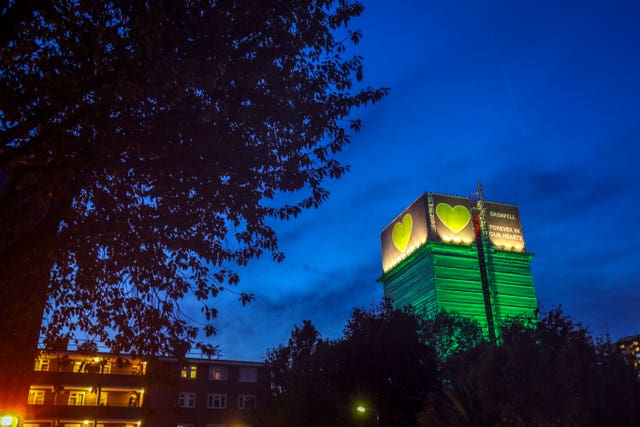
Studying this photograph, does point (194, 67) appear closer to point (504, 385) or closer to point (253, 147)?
point (253, 147)

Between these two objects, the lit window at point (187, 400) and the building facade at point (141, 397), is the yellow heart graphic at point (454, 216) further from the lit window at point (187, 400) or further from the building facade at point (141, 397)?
the lit window at point (187, 400)

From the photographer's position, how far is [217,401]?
62531 mm

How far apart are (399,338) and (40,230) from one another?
30.3 m

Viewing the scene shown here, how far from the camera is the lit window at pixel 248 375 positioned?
64.8 metres

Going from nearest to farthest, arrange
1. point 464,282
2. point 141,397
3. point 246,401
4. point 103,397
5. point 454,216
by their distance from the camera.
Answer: point 103,397, point 141,397, point 246,401, point 464,282, point 454,216

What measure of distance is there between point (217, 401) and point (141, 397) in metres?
9.05

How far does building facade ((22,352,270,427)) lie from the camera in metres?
54.4

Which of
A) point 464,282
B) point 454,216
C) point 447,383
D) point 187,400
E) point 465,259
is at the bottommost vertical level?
point 447,383

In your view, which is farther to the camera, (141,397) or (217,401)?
(217,401)

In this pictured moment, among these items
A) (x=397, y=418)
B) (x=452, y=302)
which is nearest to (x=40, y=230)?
(x=397, y=418)

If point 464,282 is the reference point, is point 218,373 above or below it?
below

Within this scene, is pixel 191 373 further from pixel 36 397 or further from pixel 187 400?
pixel 36 397

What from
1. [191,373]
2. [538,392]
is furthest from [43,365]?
Result: [538,392]

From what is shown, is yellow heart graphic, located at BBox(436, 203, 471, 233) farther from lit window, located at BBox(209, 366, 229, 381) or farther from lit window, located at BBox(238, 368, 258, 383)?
lit window, located at BBox(209, 366, 229, 381)
